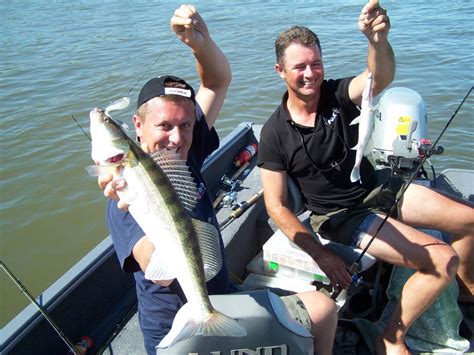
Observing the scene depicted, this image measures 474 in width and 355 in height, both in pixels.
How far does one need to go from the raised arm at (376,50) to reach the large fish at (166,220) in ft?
4.98

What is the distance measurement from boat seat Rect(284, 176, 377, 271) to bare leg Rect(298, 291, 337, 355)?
713 mm

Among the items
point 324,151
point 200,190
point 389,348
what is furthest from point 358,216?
point 200,190

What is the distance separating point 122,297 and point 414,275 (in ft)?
6.94

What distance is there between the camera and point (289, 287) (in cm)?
352

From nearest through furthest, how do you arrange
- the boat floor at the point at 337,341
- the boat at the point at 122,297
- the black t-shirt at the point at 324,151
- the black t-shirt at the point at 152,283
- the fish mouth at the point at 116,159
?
1. the fish mouth at the point at 116,159
2. the black t-shirt at the point at 152,283
3. the boat at the point at 122,297
4. the boat floor at the point at 337,341
5. the black t-shirt at the point at 324,151

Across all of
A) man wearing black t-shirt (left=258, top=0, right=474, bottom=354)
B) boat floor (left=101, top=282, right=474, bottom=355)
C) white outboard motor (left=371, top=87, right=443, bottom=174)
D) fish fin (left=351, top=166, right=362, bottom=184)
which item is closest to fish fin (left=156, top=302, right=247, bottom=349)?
boat floor (left=101, top=282, right=474, bottom=355)

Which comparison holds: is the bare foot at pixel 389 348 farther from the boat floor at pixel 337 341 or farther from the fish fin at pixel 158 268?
the fish fin at pixel 158 268

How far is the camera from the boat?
278 cm

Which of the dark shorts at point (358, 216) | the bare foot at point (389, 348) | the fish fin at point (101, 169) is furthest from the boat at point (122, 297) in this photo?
the fish fin at point (101, 169)

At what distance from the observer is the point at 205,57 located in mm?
2803

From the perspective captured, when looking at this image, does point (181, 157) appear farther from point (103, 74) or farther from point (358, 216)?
point (103, 74)

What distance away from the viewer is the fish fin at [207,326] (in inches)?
73.7

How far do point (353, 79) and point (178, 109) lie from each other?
1.62 meters

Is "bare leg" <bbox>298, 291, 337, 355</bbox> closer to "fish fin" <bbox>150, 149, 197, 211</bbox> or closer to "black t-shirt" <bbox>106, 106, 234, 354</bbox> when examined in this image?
"black t-shirt" <bbox>106, 106, 234, 354</bbox>
